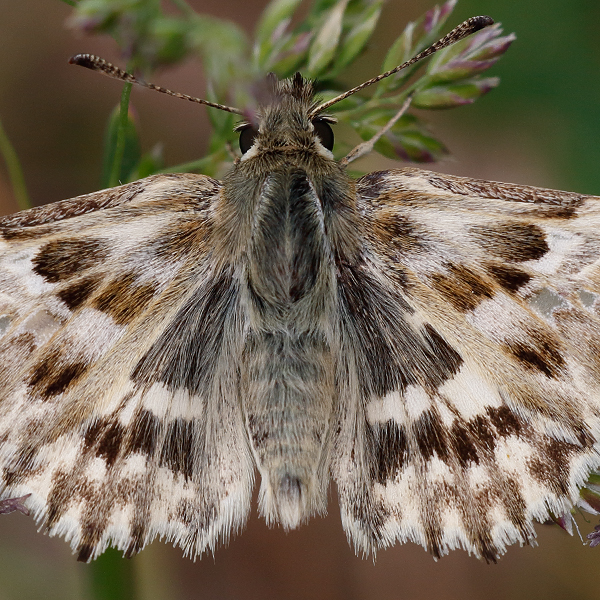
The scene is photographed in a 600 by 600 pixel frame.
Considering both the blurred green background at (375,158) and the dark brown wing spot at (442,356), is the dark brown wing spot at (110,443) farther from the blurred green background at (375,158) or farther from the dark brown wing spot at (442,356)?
the blurred green background at (375,158)

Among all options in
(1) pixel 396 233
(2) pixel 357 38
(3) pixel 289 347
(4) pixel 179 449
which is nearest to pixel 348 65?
(2) pixel 357 38

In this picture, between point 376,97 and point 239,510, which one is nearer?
point 239,510

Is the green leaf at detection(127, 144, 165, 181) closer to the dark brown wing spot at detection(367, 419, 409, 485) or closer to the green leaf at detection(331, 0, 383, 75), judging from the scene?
the green leaf at detection(331, 0, 383, 75)

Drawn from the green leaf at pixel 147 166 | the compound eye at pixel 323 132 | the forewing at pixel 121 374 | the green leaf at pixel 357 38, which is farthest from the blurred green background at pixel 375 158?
Answer: the forewing at pixel 121 374

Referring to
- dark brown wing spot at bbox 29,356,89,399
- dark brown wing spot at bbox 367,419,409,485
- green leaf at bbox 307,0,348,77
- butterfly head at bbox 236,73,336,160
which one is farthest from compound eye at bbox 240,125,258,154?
dark brown wing spot at bbox 367,419,409,485

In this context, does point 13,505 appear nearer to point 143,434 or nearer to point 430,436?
point 143,434

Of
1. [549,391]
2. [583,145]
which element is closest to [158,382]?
[549,391]

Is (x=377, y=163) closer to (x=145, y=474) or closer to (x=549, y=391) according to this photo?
(x=549, y=391)
